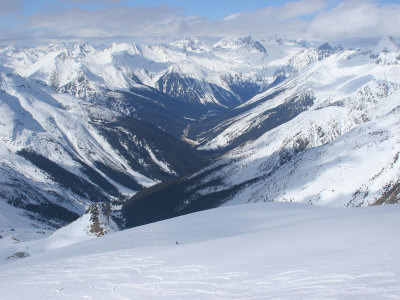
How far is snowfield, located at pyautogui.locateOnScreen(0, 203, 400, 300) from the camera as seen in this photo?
1558cm

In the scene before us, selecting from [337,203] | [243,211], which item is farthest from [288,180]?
[243,211]

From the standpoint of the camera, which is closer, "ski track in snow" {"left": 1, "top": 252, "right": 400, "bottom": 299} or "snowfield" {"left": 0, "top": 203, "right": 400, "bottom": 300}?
"ski track in snow" {"left": 1, "top": 252, "right": 400, "bottom": 299}

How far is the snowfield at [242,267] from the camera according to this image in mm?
15578

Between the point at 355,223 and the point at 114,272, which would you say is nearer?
the point at 114,272

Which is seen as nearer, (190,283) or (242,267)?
(190,283)

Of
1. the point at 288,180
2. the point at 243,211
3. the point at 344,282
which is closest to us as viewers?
the point at 344,282

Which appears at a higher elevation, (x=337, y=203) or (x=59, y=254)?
(x=59, y=254)

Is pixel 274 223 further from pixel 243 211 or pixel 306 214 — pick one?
pixel 243 211

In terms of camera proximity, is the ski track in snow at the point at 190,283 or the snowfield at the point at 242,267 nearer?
the ski track in snow at the point at 190,283

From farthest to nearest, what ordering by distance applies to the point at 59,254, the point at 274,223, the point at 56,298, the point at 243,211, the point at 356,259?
the point at 243,211
the point at 274,223
the point at 59,254
the point at 356,259
the point at 56,298

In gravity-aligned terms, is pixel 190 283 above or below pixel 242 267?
above

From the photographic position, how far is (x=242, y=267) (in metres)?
19.7

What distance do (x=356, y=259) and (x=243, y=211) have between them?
25.4m

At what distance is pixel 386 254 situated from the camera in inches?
731
